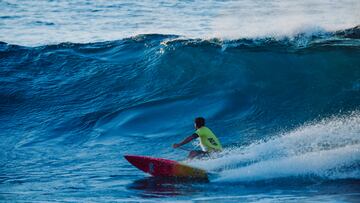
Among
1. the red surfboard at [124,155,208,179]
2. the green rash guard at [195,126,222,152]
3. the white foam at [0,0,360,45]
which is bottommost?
the red surfboard at [124,155,208,179]

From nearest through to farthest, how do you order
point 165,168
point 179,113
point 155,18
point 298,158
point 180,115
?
point 298,158
point 165,168
point 180,115
point 179,113
point 155,18

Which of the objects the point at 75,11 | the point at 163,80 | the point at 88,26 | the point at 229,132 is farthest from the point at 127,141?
the point at 75,11

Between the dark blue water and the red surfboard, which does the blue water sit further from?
the red surfboard

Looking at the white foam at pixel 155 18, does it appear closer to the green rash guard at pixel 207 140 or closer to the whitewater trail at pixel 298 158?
the whitewater trail at pixel 298 158

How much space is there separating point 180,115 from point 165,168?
5.08 metres

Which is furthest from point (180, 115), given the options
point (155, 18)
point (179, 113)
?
point (155, 18)

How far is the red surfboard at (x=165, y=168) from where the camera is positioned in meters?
11.2

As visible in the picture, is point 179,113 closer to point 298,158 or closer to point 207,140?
point 207,140

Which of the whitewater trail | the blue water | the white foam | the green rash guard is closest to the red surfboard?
the blue water

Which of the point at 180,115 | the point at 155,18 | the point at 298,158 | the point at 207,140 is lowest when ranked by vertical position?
the point at 298,158

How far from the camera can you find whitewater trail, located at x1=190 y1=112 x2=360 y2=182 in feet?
35.9

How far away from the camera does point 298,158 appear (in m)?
11.2

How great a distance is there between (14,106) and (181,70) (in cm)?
493

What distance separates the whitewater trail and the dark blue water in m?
0.02
